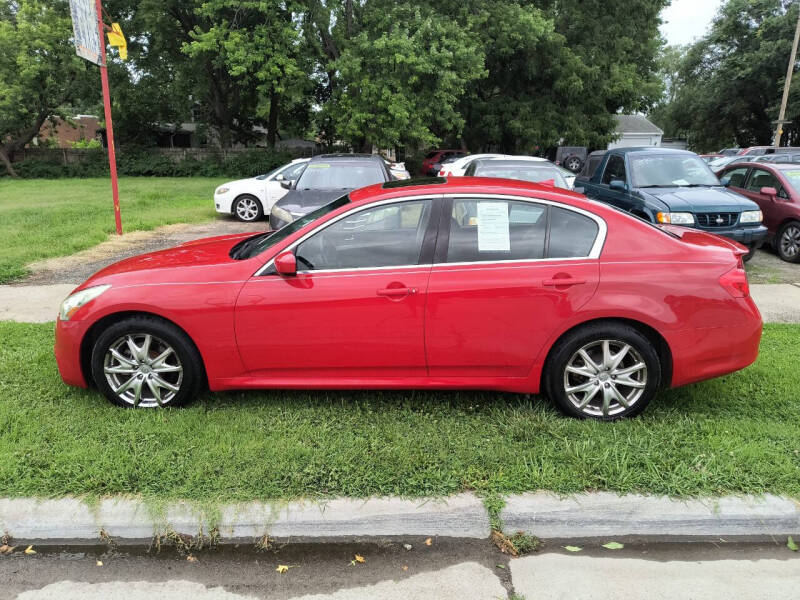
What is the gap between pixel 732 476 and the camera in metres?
3.22

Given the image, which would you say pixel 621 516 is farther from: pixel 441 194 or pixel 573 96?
pixel 573 96

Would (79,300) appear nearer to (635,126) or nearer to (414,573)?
(414,573)

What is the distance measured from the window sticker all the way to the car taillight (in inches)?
53.3

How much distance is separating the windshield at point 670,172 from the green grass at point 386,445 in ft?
17.0

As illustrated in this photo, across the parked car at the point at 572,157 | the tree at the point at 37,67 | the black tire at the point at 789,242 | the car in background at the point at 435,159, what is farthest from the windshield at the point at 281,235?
the tree at the point at 37,67

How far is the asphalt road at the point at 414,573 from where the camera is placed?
2611mm

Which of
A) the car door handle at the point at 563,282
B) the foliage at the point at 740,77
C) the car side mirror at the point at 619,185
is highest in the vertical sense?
the foliage at the point at 740,77

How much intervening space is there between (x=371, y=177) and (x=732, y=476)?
25.0 ft

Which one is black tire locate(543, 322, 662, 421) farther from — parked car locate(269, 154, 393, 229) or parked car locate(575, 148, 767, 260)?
parked car locate(269, 154, 393, 229)

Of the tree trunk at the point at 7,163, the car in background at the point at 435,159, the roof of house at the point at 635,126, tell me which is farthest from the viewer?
the roof of house at the point at 635,126

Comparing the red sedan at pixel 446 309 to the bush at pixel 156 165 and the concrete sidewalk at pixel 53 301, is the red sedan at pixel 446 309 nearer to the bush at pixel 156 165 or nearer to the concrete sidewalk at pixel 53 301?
the concrete sidewalk at pixel 53 301

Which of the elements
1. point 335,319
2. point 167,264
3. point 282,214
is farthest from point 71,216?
point 335,319

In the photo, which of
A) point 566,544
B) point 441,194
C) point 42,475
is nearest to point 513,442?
point 566,544

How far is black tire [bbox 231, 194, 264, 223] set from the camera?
1355 cm
